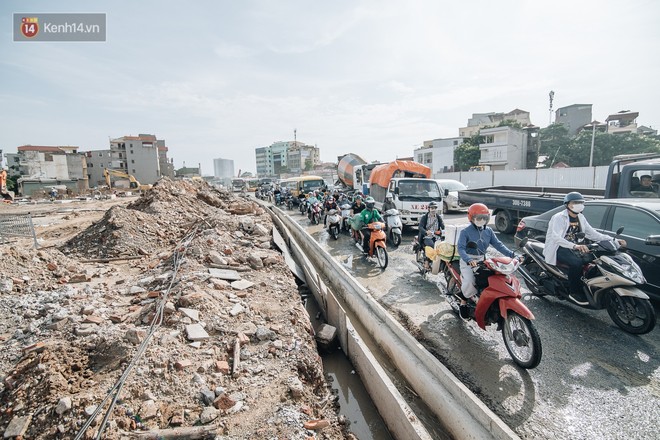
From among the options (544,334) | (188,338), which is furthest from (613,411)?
(188,338)

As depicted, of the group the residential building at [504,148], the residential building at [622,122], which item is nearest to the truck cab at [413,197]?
the residential building at [504,148]

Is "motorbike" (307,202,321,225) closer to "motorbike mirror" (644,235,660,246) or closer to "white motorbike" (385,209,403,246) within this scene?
"white motorbike" (385,209,403,246)

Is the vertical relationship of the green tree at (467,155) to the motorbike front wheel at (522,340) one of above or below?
above

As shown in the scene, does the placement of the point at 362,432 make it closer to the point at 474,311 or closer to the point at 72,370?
the point at 474,311

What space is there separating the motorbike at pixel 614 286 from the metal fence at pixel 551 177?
17.0 meters

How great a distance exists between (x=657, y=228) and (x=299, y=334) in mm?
5226

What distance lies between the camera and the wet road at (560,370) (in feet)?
9.09

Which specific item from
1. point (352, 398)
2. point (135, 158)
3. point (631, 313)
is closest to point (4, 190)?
point (352, 398)

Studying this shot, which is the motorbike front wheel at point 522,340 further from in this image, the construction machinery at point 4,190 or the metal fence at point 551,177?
the construction machinery at point 4,190

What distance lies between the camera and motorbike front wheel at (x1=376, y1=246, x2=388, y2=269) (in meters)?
7.23

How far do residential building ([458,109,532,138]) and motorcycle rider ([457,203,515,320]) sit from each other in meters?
57.1

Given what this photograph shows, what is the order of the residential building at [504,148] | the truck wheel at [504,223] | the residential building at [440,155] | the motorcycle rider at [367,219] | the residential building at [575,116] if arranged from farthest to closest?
1. the residential building at [440,155]
2. the residential building at [575,116]
3. the residential building at [504,148]
4. the truck wheel at [504,223]
5. the motorcycle rider at [367,219]

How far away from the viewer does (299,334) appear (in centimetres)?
421

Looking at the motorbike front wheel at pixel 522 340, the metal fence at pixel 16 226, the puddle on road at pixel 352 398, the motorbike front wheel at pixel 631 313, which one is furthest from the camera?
the metal fence at pixel 16 226
